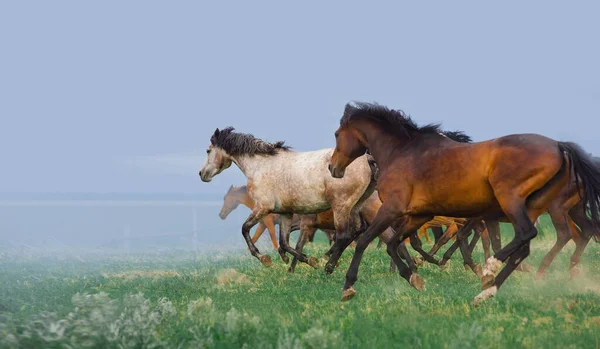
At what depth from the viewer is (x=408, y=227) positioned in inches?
381

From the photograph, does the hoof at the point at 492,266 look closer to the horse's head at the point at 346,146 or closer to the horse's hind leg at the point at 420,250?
the horse's head at the point at 346,146

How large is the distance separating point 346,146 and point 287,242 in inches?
152

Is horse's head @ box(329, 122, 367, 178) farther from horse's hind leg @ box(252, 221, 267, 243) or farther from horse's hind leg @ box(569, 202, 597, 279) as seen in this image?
horse's hind leg @ box(252, 221, 267, 243)

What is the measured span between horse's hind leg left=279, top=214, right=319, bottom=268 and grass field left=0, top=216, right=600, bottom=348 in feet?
0.70

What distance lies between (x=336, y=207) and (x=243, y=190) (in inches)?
452

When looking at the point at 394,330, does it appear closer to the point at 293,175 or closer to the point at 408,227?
the point at 408,227

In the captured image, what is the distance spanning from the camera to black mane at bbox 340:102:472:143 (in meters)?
9.88

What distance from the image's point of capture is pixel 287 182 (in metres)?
13.4

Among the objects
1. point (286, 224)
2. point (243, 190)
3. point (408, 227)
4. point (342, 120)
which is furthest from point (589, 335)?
point (243, 190)

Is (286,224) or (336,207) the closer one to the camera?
(336,207)

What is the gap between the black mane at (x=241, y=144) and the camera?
14141 mm

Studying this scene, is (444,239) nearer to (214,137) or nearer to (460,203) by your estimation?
(214,137)

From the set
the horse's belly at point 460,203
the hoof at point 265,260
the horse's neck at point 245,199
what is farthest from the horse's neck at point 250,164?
the horse's neck at point 245,199

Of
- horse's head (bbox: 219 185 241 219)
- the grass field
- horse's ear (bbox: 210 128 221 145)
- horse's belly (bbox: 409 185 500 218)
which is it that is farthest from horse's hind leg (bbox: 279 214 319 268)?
horse's head (bbox: 219 185 241 219)
